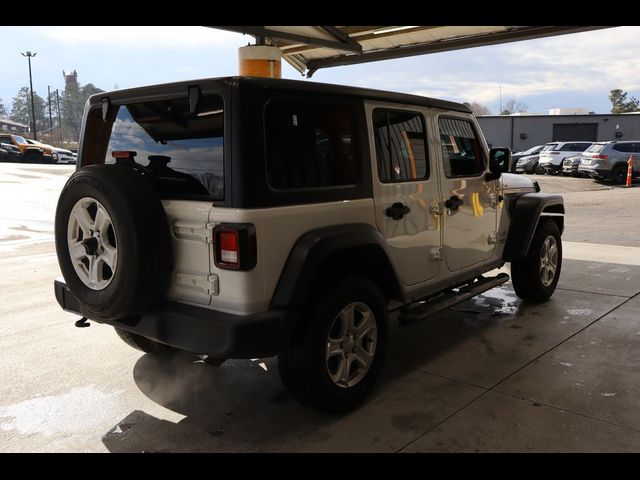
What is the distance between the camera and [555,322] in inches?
203

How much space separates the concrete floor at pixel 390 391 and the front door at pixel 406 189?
85 centimetres

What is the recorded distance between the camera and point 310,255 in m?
3.08

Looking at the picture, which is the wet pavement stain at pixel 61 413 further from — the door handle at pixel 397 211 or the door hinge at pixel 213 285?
the door handle at pixel 397 211

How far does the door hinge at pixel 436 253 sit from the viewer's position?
423 cm

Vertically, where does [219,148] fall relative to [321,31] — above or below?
below

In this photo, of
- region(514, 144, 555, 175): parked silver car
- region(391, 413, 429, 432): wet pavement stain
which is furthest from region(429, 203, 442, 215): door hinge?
region(514, 144, 555, 175): parked silver car

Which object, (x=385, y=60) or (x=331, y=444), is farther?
(x=385, y=60)

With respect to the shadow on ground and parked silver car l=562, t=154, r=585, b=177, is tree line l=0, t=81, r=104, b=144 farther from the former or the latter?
the shadow on ground

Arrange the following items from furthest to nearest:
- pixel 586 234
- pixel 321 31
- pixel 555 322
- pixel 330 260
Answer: pixel 586 234 → pixel 321 31 → pixel 555 322 → pixel 330 260

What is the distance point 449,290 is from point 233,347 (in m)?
2.49

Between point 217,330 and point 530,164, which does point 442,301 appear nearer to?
point 217,330
